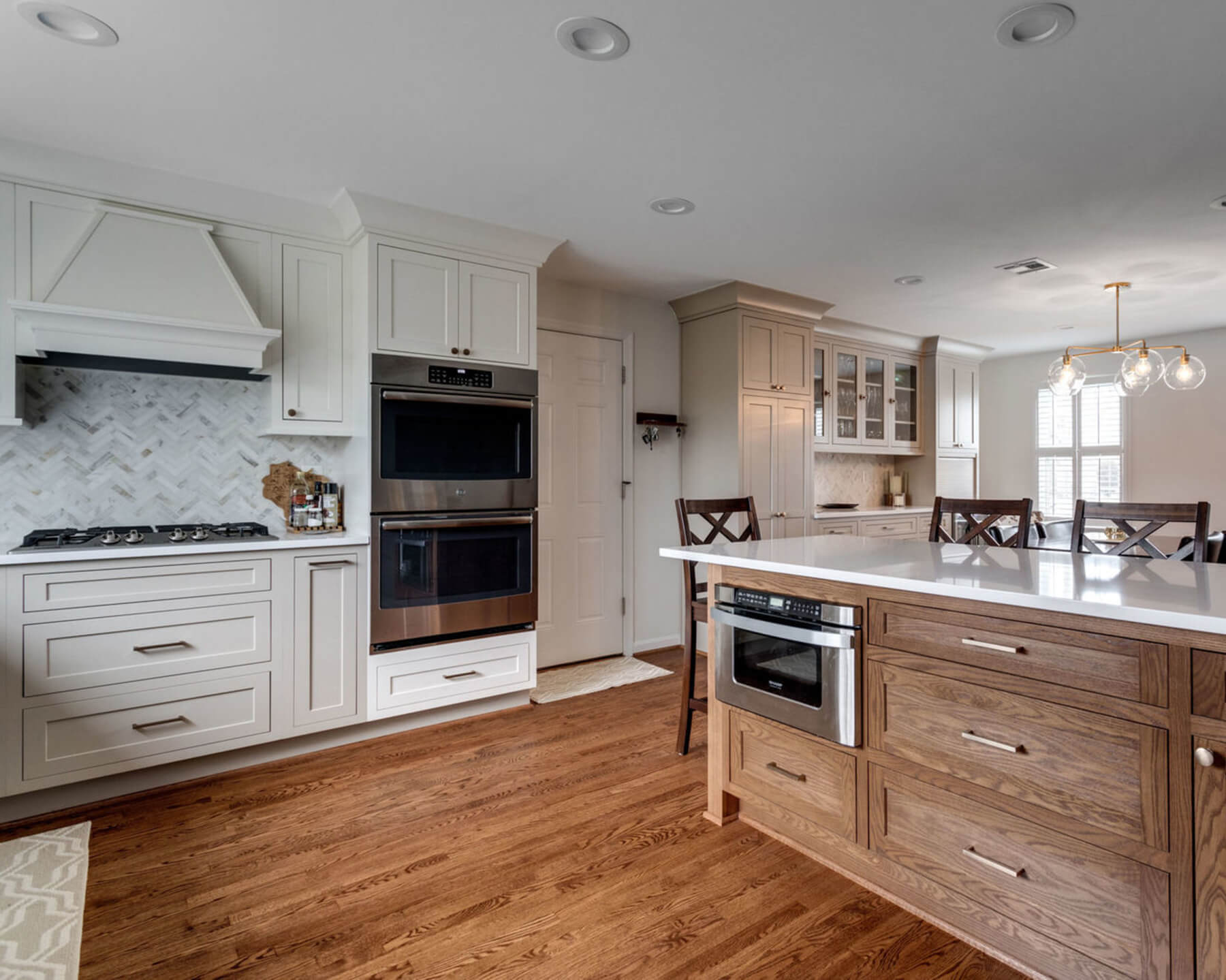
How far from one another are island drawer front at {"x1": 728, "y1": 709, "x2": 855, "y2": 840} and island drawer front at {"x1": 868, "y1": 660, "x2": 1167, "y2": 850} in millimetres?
173

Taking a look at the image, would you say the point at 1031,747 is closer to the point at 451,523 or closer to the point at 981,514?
the point at 981,514

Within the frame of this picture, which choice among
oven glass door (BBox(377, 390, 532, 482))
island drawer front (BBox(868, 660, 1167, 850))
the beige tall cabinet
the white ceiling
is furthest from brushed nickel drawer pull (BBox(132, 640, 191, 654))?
the beige tall cabinet

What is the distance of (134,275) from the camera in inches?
102

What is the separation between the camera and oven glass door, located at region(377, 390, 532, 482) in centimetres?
303

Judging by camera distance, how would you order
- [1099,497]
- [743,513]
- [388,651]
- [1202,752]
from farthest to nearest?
[1099,497]
[743,513]
[388,651]
[1202,752]

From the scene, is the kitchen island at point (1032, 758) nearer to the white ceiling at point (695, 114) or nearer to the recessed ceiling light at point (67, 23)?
the white ceiling at point (695, 114)

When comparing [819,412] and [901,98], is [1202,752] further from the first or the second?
[819,412]

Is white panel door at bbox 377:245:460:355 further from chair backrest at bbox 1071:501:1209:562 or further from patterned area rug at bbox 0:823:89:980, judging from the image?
chair backrest at bbox 1071:501:1209:562

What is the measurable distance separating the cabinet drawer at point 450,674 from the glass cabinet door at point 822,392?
299cm

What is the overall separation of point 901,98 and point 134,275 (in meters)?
2.83

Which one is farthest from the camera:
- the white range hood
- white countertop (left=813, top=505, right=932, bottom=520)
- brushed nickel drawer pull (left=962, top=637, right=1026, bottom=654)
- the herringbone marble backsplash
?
white countertop (left=813, top=505, right=932, bottom=520)

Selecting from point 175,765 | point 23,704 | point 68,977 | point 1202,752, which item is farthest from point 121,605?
point 1202,752

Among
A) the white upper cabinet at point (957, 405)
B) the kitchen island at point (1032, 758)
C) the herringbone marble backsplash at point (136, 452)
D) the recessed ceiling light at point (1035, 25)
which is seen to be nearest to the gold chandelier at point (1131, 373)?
the white upper cabinet at point (957, 405)

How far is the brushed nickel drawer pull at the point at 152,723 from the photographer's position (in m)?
2.51
